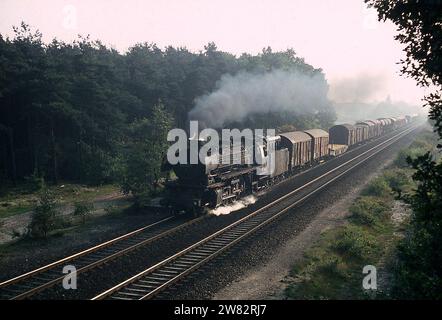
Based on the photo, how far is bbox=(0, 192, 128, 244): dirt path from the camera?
1839 cm

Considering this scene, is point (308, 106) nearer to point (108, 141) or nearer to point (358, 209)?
point (108, 141)

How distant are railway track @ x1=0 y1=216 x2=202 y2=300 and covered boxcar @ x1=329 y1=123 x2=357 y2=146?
32.2 meters

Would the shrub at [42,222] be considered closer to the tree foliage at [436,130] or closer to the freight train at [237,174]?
the freight train at [237,174]

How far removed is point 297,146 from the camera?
30.8 metres

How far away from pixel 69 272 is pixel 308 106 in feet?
150

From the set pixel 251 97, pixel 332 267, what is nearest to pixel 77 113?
pixel 251 97

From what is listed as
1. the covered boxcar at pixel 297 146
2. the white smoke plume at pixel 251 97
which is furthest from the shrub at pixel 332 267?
the covered boxcar at pixel 297 146

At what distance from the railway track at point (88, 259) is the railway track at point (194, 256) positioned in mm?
1971

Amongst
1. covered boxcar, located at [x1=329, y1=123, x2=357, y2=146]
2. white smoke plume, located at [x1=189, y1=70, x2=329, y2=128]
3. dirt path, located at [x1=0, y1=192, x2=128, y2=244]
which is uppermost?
white smoke plume, located at [x1=189, y1=70, x2=329, y2=128]

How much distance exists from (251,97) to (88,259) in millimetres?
23404

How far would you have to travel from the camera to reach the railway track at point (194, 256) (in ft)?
37.1

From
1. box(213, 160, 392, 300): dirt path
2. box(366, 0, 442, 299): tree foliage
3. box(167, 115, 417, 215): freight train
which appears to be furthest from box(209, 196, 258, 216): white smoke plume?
box(366, 0, 442, 299): tree foliage

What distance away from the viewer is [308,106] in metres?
53.8

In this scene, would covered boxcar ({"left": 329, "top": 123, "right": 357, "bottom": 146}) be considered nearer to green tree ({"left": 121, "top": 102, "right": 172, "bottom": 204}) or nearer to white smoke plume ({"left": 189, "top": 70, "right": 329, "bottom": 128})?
white smoke plume ({"left": 189, "top": 70, "right": 329, "bottom": 128})
